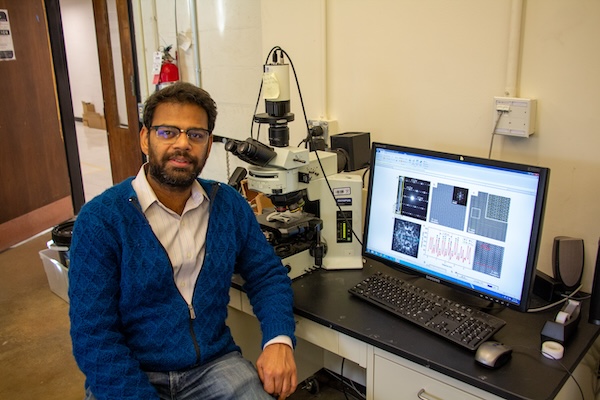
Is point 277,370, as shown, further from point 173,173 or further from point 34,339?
point 34,339

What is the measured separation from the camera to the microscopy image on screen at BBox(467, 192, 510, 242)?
5.04 feet

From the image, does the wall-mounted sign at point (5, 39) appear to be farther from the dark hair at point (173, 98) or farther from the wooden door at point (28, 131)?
the dark hair at point (173, 98)

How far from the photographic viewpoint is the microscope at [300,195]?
1.79 m

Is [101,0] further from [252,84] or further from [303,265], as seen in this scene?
[303,265]

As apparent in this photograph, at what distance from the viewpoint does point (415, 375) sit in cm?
150

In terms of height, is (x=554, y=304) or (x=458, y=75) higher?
(x=458, y=75)

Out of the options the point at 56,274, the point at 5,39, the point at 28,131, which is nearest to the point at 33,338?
the point at 56,274

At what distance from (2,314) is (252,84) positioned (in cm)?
197

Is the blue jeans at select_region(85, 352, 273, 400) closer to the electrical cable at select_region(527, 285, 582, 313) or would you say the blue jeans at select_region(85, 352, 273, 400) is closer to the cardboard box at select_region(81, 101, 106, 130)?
the electrical cable at select_region(527, 285, 582, 313)

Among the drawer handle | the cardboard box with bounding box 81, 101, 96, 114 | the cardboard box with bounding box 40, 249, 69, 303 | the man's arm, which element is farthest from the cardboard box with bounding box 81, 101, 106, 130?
the drawer handle

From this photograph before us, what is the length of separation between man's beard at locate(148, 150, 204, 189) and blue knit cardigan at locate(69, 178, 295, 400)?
3.8 inches

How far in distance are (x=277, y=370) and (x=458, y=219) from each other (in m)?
0.69

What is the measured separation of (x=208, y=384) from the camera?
159 centimetres

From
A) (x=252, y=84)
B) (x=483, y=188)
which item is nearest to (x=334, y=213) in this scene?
(x=483, y=188)
